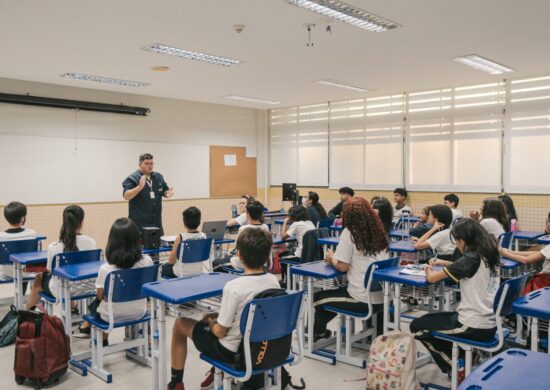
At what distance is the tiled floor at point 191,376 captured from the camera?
327 cm

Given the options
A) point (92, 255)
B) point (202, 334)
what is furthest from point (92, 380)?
point (202, 334)

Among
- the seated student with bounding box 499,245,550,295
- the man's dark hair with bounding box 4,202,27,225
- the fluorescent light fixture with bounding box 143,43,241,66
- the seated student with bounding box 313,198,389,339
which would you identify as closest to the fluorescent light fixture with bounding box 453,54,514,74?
the fluorescent light fixture with bounding box 143,43,241,66

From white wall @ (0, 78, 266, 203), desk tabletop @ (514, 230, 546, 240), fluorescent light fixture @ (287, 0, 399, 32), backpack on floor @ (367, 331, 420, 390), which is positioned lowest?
backpack on floor @ (367, 331, 420, 390)

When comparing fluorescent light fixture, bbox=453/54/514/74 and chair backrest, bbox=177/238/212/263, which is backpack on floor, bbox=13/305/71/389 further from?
fluorescent light fixture, bbox=453/54/514/74

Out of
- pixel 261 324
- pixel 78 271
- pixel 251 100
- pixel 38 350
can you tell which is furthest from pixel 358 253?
pixel 251 100

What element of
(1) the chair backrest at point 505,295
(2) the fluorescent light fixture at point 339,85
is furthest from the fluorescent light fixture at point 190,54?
(1) the chair backrest at point 505,295

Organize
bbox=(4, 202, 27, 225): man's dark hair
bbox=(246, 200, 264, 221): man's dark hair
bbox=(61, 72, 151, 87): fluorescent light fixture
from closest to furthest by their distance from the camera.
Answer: bbox=(4, 202, 27, 225): man's dark hair
bbox=(246, 200, 264, 221): man's dark hair
bbox=(61, 72, 151, 87): fluorescent light fixture

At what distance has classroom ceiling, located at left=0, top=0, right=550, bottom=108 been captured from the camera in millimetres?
4246

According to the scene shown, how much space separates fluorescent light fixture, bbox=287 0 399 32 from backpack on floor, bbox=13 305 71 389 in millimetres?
3128

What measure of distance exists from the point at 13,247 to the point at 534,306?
440cm

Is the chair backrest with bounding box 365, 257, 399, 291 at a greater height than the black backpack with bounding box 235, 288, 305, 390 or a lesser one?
greater

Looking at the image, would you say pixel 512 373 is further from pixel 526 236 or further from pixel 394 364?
pixel 526 236

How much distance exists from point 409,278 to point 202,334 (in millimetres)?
1409

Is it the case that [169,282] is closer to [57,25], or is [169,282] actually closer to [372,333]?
[372,333]
